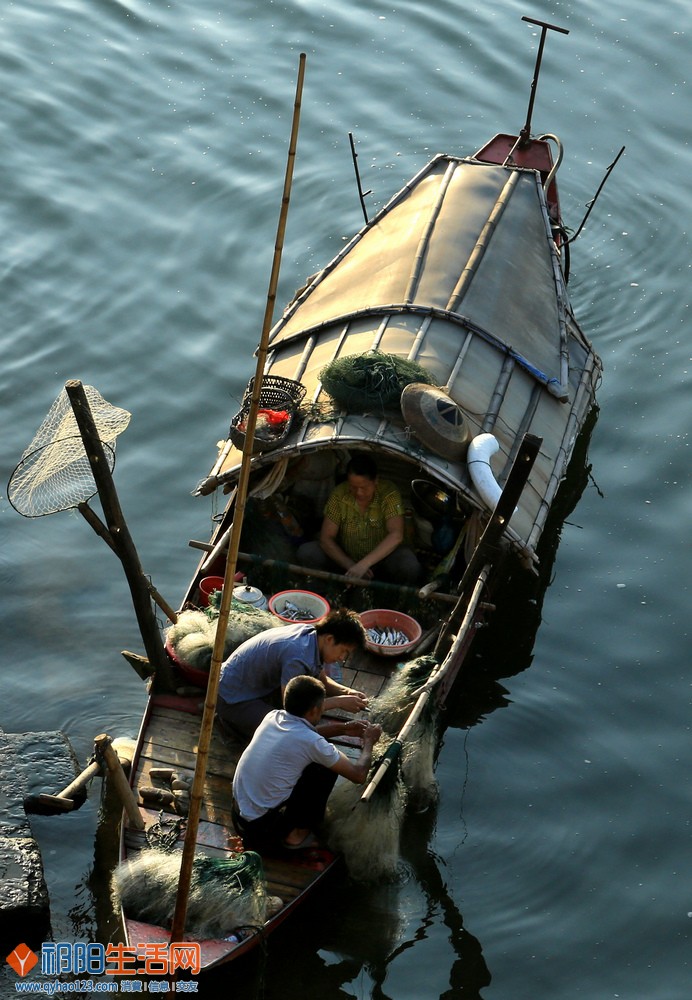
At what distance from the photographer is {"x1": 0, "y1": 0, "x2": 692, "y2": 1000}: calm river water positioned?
8.37 metres

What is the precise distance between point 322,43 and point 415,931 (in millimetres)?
13392

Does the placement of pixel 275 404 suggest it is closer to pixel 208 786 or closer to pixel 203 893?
pixel 208 786

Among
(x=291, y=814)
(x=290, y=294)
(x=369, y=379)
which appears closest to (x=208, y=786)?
Result: (x=291, y=814)

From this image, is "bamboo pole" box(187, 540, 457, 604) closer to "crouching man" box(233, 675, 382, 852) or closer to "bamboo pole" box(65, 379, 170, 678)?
"bamboo pole" box(65, 379, 170, 678)

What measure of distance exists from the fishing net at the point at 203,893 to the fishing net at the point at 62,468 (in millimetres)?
2202

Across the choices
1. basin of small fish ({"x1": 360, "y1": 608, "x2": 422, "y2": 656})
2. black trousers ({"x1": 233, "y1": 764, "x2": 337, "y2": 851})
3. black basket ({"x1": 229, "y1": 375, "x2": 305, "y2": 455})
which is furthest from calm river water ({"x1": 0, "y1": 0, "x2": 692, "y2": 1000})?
black basket ({"x1": 229, "y1": 375, "x2": 305, "y2": 455})

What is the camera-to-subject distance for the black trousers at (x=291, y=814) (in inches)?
294

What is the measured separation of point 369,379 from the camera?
970cm

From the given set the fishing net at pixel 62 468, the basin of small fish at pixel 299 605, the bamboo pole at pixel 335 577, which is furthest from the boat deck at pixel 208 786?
the fishing net at pixel 62 468

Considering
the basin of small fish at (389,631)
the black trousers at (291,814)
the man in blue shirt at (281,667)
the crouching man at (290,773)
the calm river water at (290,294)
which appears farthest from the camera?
the basin of small fish at (389,631)

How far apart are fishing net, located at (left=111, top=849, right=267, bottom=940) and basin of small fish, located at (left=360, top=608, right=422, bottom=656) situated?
2.22 meters

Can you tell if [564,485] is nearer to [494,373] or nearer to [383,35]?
[494,373]

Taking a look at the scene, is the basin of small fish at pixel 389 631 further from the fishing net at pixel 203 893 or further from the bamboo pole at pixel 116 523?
the fishing net at pixel 203 893

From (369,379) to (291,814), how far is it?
353 cm
